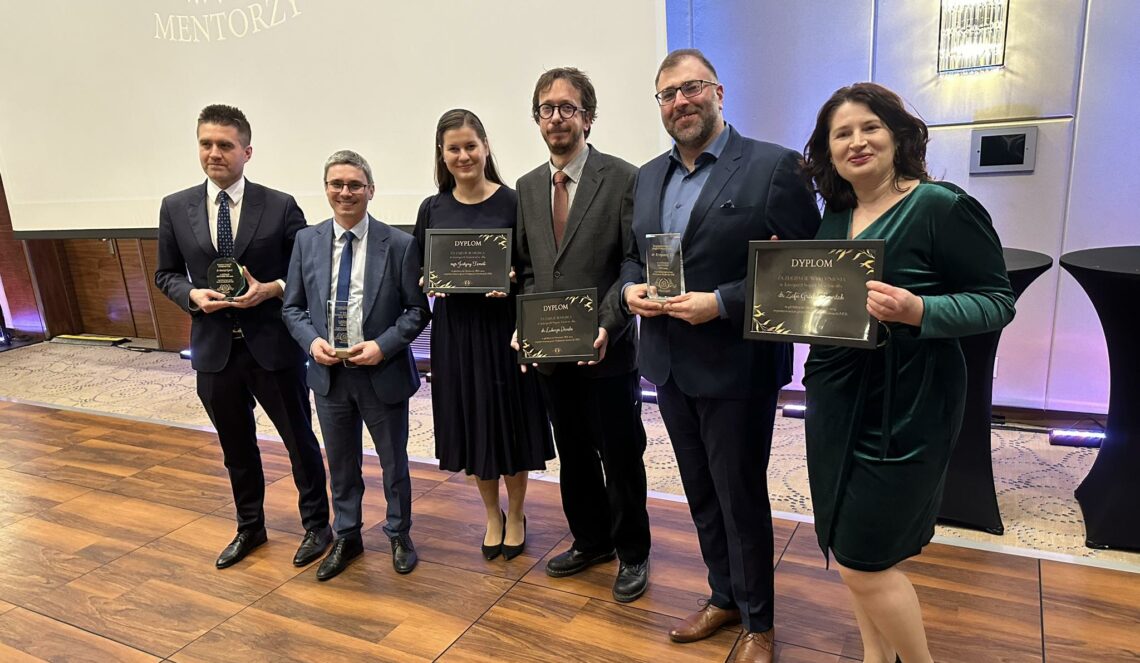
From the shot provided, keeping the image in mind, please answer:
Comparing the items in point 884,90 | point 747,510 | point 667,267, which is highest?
point 884,90

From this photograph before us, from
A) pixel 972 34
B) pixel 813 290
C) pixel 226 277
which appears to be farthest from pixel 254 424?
pixel 972 34

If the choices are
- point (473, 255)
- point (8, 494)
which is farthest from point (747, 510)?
point (8, 494)

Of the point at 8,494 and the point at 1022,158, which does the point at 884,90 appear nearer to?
the point at 1022,158

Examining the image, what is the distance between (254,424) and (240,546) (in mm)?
479

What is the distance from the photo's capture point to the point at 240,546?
9.05ft

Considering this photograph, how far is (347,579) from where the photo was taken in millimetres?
2568

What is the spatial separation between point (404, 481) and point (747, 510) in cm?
130

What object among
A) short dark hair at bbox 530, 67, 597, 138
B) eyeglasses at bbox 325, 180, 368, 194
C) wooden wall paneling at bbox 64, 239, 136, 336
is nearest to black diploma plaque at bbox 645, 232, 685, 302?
short dark hair at bbox 530, 67, 597, 138

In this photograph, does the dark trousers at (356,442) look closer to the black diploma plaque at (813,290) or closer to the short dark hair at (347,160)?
the short dark hair at (347,160)

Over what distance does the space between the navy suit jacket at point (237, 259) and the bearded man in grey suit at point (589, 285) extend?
94cm

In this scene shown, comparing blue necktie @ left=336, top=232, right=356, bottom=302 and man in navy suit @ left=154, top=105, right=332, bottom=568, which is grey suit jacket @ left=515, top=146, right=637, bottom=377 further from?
man in navy suit @ left=154, top=105, right=332, bottom=568

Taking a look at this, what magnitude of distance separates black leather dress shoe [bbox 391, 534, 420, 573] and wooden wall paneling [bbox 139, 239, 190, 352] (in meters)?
4.34

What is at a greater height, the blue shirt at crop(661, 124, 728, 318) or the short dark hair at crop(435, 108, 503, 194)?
the short dark hair at crop(435, 108, 503, 194)

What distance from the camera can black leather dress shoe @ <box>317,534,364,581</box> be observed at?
258cm
